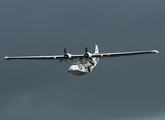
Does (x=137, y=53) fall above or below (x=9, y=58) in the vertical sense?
below

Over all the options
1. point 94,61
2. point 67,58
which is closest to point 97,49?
point 94,61

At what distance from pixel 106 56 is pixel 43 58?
1355 cm

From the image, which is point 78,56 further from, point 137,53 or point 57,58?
point 137,53

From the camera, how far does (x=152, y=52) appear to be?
8762 centimetres

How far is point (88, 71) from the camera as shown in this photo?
91.1 m

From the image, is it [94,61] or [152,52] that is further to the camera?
[94,61]

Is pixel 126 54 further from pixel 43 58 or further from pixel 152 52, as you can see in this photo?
pixel 43 58

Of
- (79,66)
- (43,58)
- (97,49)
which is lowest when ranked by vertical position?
(79,66)

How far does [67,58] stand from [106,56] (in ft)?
25.4

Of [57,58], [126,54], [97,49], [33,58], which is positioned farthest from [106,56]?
[97,49]

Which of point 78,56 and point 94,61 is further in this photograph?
point 94,61

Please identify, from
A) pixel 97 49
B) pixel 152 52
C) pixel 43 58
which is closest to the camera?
pixel 152 52

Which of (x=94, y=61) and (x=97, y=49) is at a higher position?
(x=97, y=49)

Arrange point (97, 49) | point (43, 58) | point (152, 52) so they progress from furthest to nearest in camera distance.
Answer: point (97, 49), point (43, 58), point (152, 52)
